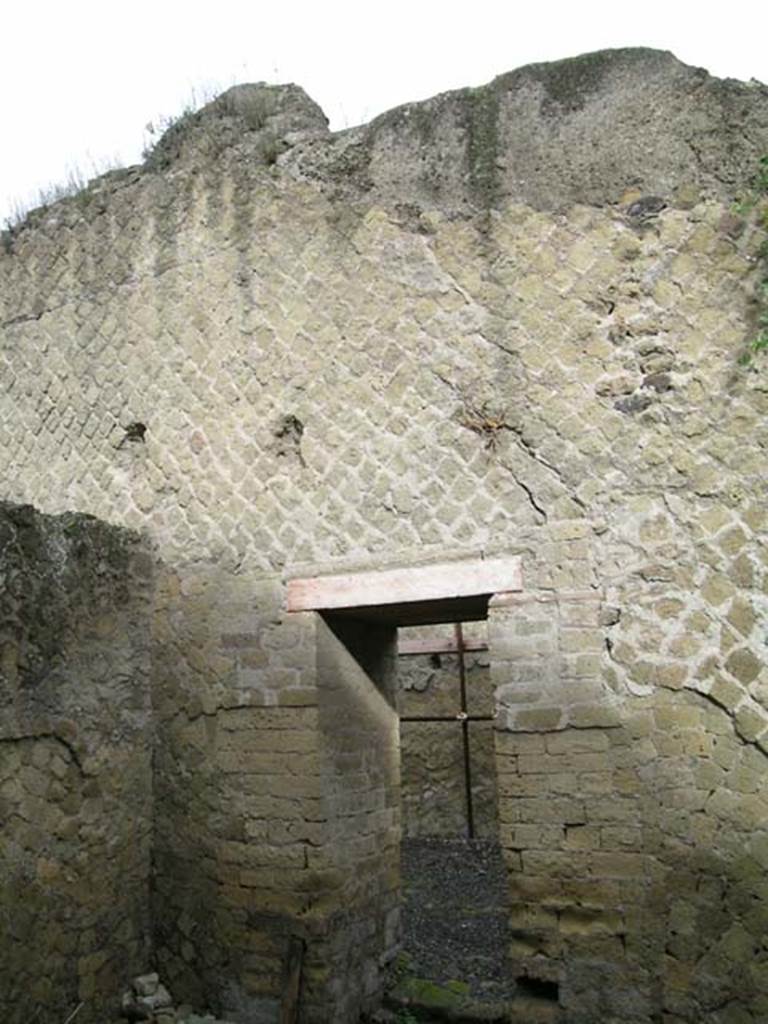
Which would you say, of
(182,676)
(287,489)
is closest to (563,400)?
(287,489)

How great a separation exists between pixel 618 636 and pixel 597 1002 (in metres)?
1.68

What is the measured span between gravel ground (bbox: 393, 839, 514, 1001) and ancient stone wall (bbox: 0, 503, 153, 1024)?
1997 millimetres

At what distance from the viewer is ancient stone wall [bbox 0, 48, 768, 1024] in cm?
436

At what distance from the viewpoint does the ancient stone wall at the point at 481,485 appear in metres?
4.36

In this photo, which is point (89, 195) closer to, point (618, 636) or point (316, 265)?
point (316, 265)

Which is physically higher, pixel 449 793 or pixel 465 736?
pixel 465 736

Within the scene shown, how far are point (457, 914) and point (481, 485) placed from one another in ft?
13.2

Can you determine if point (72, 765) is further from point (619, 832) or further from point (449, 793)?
point (449, 793)

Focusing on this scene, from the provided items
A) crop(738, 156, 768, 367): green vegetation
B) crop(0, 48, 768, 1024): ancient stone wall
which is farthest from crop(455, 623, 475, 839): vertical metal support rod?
crop(738, 156, 768, 367): green vegetation

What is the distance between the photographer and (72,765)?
503 cm

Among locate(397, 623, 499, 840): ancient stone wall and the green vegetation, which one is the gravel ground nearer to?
locate(397, 623, 499, 840): ancient stone wall

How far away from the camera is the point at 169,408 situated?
19.3 ft

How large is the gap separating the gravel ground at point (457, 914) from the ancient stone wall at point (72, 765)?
200 cm

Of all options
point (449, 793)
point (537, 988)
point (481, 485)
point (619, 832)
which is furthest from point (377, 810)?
point (449, 793)
